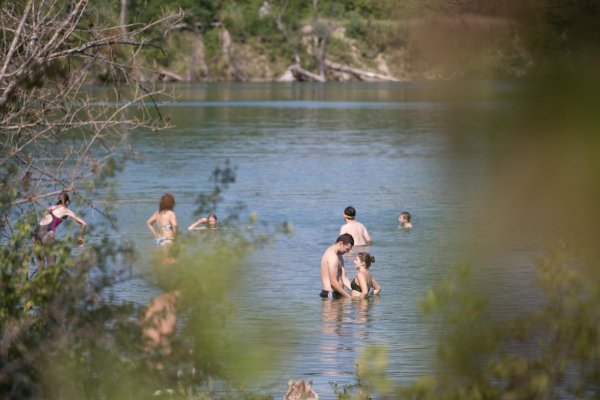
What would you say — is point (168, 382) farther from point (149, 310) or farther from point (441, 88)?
point (441, 88)

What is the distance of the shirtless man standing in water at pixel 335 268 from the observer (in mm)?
16844

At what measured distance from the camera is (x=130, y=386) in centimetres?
423

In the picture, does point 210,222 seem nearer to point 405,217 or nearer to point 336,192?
point 405,217

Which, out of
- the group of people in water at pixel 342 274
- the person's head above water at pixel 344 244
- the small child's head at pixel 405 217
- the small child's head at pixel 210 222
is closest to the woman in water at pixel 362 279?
the group of people in water at pixel 342 274

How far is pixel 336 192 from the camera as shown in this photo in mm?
37344

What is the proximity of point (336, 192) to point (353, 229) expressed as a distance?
15.3 meters

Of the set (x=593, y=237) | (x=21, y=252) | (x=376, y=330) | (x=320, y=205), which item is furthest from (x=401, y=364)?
(x=320, y=205)

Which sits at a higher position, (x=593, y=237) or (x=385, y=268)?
(x=593, y=237)

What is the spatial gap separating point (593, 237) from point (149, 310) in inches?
122

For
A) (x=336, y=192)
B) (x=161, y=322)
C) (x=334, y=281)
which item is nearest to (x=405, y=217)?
(x=334, y=281)

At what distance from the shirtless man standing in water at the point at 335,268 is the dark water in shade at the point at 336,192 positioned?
0.30 meters

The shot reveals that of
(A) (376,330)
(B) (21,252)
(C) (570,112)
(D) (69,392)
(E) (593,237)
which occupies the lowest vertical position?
(A) (376,330)

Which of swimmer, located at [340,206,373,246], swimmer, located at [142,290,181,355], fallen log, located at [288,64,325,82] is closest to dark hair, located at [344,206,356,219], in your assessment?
swimmer, located at [340,206,373,246]

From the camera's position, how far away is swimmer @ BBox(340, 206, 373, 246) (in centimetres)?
2166
